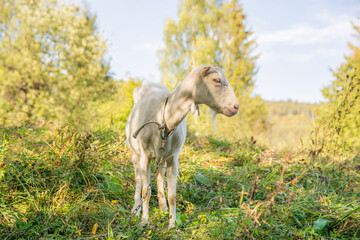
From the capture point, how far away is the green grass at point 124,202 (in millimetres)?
2377

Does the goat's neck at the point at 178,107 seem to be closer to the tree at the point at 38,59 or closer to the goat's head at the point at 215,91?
the goat's head at the point at 215,91

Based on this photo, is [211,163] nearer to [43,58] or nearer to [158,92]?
[158,92]

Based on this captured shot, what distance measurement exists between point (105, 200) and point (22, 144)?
1.54m

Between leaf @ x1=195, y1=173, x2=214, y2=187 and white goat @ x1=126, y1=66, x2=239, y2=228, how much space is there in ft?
3.65

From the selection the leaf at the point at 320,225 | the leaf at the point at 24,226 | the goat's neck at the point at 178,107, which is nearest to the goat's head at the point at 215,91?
the goat's neck at the point at 178,107

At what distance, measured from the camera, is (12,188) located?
9.37ft

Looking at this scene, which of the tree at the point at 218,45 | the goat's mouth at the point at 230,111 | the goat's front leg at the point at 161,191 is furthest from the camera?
the tree at the point at 218,45

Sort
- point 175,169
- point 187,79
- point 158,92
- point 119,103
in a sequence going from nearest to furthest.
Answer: point 187,79 → point 175,169 → point 158,92 → point 119,103

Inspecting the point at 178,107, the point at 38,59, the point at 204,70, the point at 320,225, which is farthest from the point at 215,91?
the point at 38,59

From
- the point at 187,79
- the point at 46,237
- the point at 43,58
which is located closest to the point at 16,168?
the point at 46,237

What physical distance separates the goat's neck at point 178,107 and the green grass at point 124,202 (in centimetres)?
83

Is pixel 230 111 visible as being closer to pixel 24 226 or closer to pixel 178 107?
pixel 178 107

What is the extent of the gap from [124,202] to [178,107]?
1.52 metres

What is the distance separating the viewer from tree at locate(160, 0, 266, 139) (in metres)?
18.1
